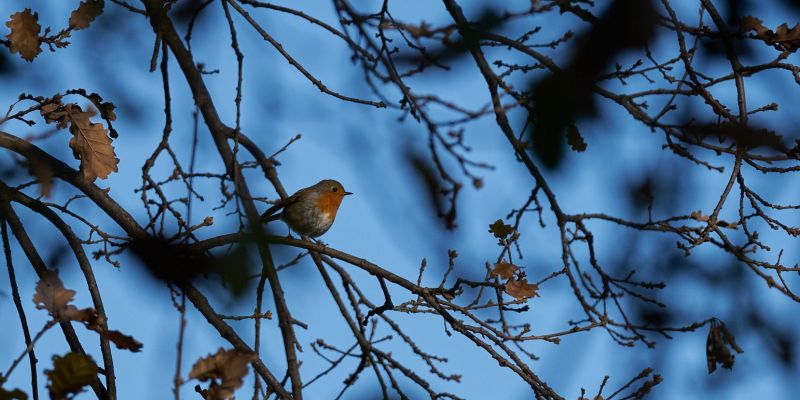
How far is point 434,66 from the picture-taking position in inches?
43.1

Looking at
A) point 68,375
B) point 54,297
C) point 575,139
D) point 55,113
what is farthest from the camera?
point 55,113

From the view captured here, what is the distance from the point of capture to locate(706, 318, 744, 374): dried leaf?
1.42 meters

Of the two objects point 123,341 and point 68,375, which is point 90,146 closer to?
point 123,341

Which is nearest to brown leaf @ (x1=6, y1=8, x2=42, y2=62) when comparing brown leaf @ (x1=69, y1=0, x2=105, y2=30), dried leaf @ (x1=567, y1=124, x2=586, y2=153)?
brown leaf @ (x1=69, y1=0, x2=105, y2=30)

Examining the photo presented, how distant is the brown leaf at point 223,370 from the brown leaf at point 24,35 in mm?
1150

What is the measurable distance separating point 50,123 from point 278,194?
1.46 m

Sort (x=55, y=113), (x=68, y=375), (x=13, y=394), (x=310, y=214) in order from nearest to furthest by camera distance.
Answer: (x=13, y=394), (x=68, y=375), (x=55, y=113), (x=310, y=214)

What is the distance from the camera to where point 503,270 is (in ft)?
8.82

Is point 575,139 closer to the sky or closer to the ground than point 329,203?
closer to the ground

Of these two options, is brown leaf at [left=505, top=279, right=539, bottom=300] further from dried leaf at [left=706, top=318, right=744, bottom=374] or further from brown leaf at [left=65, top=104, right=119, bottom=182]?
brown leaf at [left=65, top=104, right=119, bottom=182]

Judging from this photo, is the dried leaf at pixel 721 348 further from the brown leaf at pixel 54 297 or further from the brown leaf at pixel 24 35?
the brown leaf at pixel 24 35

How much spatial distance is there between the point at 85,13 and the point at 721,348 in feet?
6.19

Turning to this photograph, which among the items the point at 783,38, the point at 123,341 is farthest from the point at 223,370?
the point at 783,38

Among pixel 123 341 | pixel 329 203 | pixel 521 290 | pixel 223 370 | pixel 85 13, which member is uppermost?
pixel 329 203
